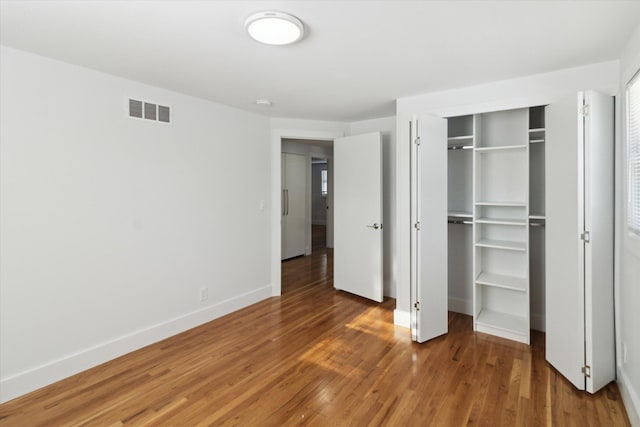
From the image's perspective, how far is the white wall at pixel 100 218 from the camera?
7.41 feet

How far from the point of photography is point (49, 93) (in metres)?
2.38

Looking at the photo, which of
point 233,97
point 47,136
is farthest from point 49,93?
point 233,97

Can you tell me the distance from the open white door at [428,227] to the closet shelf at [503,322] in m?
0.38

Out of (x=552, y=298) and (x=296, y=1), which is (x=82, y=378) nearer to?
(x=296, y=1)

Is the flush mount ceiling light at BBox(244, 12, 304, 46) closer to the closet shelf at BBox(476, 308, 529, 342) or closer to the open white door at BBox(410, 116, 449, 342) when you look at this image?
the open white door at BBox(410, 116, 449, 342)

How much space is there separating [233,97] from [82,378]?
8.87ft

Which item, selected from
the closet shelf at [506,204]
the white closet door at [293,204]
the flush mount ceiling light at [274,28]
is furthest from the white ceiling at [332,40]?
the white closet door at [293,204]

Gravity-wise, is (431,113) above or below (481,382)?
above

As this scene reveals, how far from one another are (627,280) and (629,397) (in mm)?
705

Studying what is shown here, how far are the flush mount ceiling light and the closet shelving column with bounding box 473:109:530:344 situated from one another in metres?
2.13

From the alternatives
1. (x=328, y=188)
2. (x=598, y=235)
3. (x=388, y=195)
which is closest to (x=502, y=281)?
(x=598, y=235)

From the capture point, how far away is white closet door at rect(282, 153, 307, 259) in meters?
6.57

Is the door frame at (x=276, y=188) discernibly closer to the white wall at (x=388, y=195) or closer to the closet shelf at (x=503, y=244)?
the white wall at (x=388, y=195)

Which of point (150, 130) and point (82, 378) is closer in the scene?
point (82, 378)
